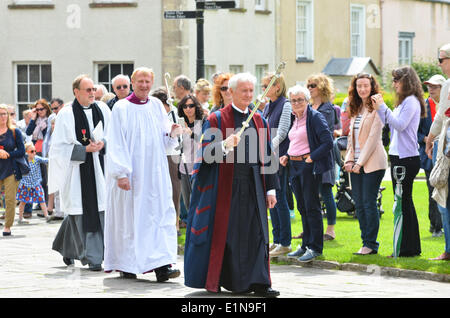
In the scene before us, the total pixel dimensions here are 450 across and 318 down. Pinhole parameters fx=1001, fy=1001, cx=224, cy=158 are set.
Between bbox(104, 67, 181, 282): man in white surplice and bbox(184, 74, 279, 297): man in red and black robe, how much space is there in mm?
1075

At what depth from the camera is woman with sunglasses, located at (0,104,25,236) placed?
1569 centimetres

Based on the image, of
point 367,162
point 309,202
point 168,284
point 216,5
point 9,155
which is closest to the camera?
point 168,284

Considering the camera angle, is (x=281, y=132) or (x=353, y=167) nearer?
(x=353, y=167)

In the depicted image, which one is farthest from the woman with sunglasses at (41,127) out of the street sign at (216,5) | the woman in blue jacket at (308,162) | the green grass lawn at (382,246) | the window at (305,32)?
the window at (305,32)

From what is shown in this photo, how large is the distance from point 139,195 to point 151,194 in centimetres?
13

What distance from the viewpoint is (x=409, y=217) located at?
11273 mm

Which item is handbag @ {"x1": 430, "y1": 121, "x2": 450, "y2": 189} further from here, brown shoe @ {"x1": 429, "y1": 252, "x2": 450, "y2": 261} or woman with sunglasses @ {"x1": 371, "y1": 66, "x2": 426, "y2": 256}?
brown shoe @ {"x1": 429, "y1": 252, "x2": 450, "y2": 261}

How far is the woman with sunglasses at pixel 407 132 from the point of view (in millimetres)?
11188

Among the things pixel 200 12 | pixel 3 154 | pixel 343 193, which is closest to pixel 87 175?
Result: pixel 3 154

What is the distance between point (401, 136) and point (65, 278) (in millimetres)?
4036

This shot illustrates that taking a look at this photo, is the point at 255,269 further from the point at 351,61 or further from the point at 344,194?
the point at 351,61

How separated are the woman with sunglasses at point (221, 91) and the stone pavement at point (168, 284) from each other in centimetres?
208

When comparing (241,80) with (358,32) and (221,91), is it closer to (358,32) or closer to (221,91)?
(221,91)

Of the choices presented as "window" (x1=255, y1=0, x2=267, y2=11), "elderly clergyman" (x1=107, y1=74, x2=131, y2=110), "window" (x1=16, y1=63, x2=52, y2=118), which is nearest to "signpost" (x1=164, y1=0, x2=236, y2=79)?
"elderly clergyman" (x1=107, y1=74, x2=131, y2=110)
